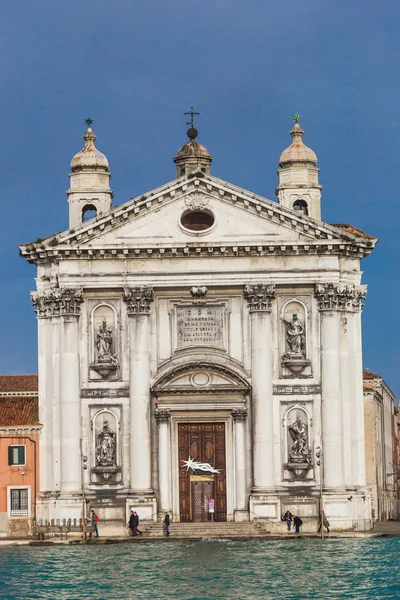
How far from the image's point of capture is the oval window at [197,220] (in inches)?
3093

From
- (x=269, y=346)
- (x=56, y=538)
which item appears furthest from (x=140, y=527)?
(x=269, y=346)

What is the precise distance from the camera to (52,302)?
7862 cm

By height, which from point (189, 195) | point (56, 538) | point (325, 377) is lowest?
point (56, 538)

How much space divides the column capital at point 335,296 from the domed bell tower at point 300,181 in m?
4.43

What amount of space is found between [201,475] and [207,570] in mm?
16041

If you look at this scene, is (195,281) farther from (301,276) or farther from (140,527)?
(140,527)

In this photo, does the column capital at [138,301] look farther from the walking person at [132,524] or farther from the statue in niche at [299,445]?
the walking person at [132,524]

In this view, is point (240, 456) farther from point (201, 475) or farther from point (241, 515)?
point (241, 515)

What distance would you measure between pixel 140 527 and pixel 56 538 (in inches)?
123

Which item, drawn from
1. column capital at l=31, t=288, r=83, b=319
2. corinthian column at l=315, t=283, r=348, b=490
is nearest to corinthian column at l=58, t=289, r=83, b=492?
column capital at l=31, t=288, r=83, b=319

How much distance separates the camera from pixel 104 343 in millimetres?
78000

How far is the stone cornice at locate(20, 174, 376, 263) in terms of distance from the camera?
7781 centimetres

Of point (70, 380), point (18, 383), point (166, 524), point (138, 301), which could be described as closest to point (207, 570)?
point (166, 524)

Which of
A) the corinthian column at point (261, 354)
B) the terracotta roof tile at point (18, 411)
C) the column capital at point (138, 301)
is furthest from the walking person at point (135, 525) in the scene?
the column capital at point (138, 301)
